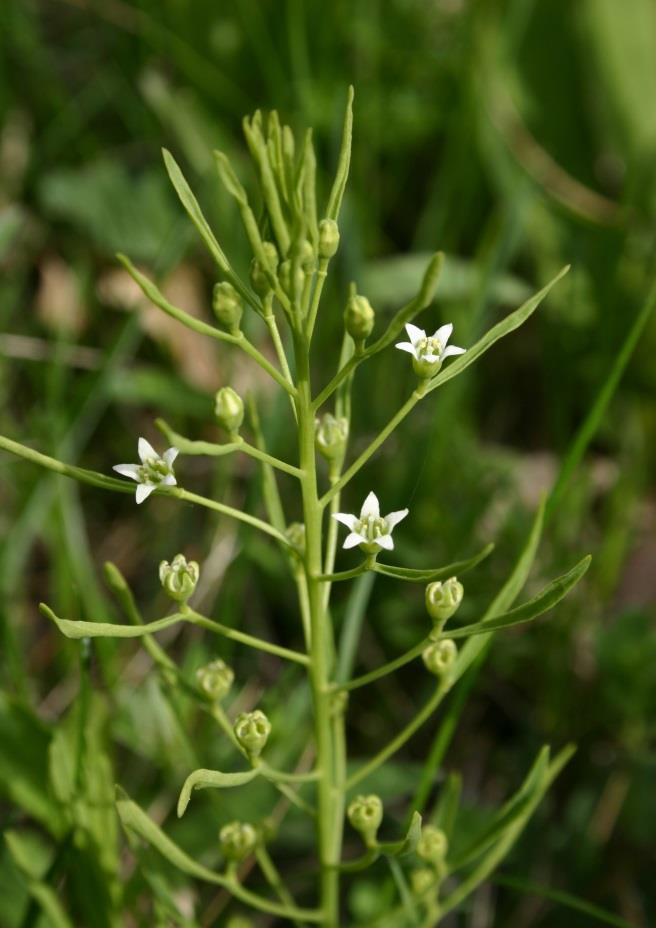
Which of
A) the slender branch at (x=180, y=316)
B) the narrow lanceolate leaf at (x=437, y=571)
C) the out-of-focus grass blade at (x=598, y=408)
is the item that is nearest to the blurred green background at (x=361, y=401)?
the out-of-focus grass blade at (x=598, y=408)

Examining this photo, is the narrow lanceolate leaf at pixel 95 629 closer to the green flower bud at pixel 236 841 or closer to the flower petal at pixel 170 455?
the flower petal at pixel 170 455

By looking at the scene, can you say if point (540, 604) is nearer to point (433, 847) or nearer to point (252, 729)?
point (252, 729)

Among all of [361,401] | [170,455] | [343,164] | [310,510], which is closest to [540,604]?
[310,510]

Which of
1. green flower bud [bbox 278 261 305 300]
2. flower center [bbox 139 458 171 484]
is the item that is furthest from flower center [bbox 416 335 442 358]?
flower center [bbox 139 458 171 484]

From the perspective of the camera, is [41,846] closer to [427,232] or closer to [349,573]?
[349,573]

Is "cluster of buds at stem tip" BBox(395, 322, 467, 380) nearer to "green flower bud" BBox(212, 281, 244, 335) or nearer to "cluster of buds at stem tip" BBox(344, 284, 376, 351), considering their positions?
"cluster of buds at stem tip" BBox(344, 284, 376, 351)
